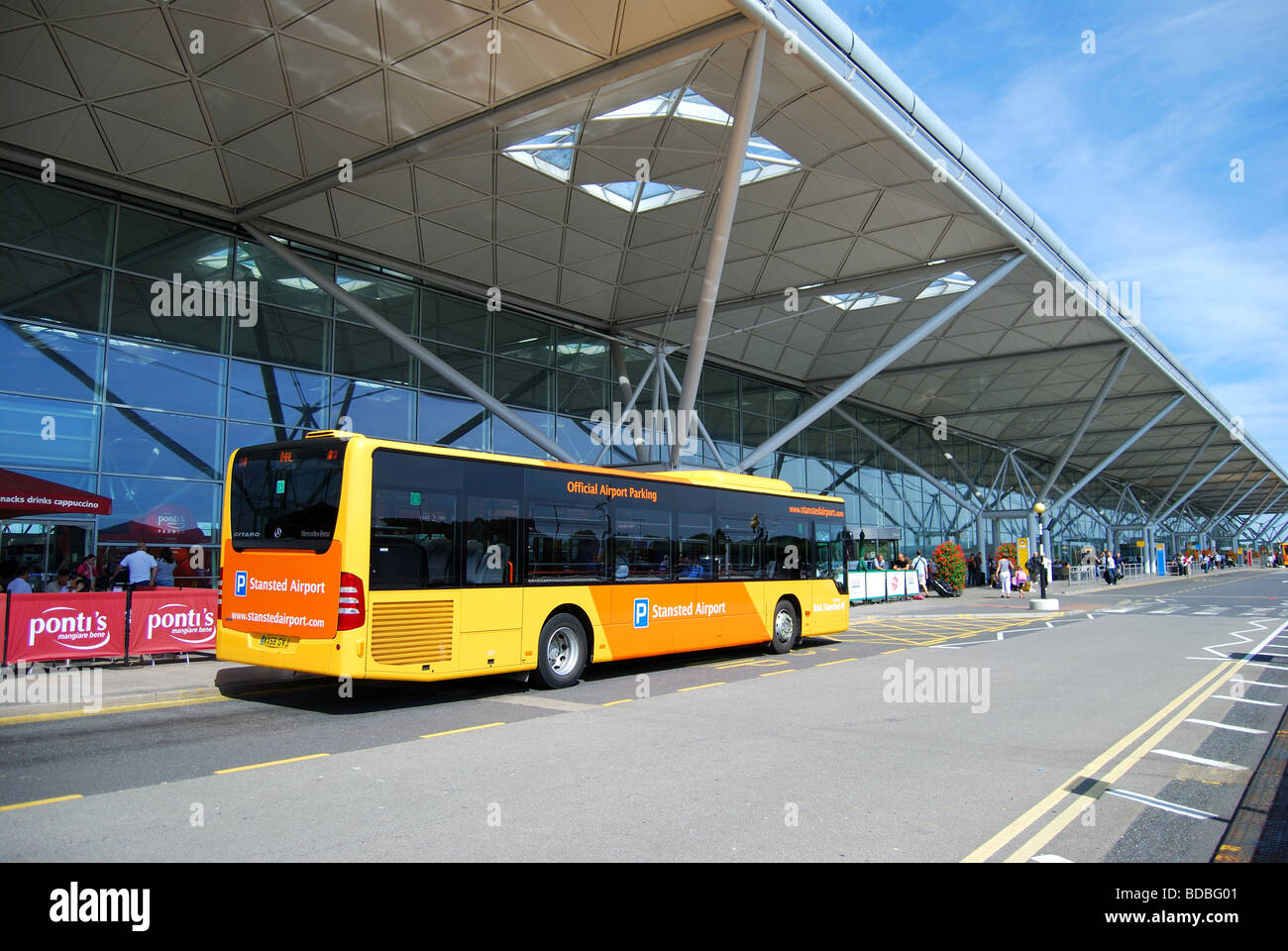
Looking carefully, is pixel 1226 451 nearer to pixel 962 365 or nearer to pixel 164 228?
pixel 962 365

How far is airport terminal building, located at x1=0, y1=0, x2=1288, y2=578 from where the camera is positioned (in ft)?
48.2

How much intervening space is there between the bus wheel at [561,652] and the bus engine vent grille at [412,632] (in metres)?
1.67

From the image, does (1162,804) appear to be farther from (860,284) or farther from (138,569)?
(860,284)

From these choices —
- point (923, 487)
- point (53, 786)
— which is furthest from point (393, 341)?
point (923, 487)

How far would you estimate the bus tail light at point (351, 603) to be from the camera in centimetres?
903

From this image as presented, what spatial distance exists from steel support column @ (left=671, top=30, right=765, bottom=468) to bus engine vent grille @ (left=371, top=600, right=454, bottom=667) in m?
11.1

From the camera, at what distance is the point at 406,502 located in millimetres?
9773

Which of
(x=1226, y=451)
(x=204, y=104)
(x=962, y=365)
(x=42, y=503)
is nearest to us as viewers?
(x=42, y=503)

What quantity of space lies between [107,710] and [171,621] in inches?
156

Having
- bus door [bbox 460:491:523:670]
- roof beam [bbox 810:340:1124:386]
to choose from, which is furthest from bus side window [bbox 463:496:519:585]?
roof beam [bbox 810:340:1124:386]

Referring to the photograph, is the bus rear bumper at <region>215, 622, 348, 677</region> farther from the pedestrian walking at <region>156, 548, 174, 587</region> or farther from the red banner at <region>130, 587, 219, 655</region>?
the pedestrian walking at <region>156, 548, 174, 587</region>

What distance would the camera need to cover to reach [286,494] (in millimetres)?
9852

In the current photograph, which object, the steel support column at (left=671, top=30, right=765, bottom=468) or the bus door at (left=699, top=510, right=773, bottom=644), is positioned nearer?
the bus door at (left=699, top=510, right=773, bottom=644)
